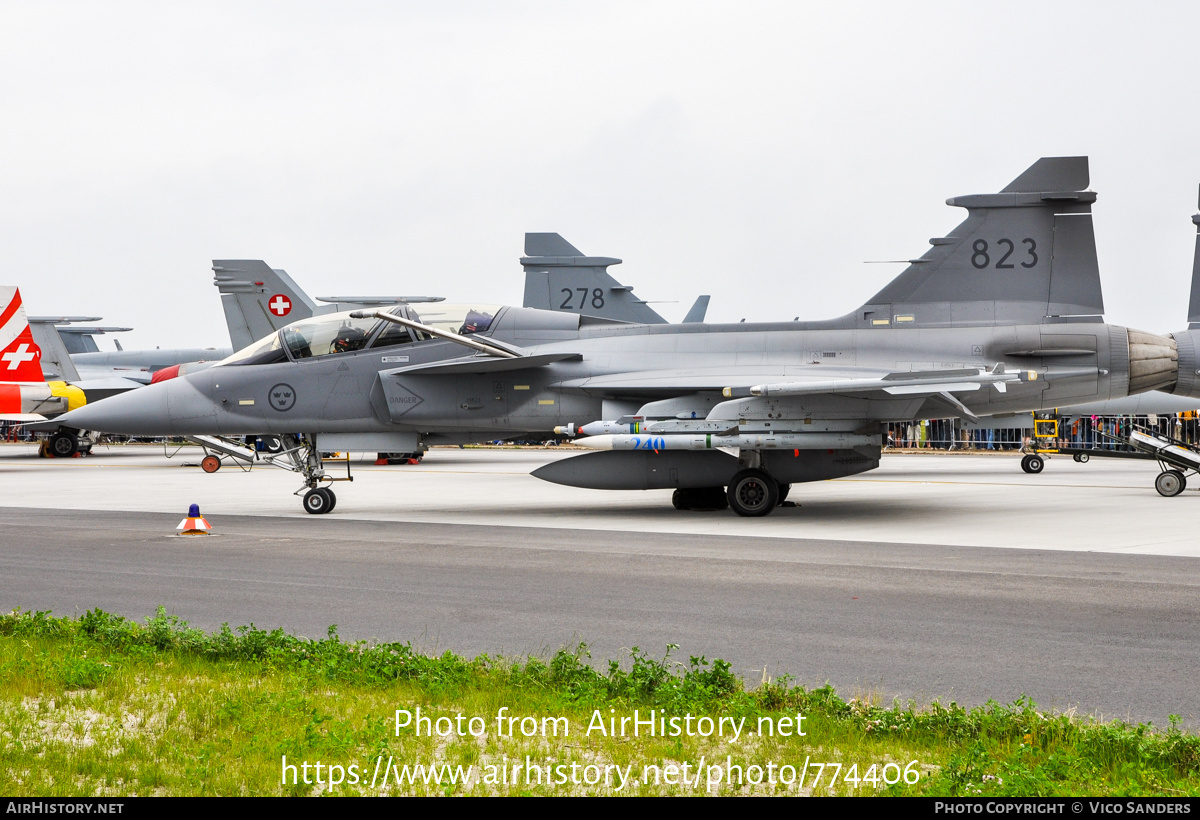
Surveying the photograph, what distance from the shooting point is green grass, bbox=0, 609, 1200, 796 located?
368cm

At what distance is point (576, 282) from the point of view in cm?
2673

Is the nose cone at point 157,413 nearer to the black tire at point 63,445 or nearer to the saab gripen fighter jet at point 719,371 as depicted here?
the saab gripen fighter jet at point 719,371

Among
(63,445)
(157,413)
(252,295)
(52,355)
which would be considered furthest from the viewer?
(63,445)

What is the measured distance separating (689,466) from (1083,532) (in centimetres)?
496

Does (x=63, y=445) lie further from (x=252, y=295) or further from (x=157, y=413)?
(x=157, y=413)

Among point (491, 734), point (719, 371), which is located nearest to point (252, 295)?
point (719, 371)

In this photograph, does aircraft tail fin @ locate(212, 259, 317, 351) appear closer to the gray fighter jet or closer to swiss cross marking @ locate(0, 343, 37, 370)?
the gray fighter jet

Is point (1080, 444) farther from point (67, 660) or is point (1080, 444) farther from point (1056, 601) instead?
point (67, 660)

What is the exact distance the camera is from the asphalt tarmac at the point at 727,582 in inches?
222

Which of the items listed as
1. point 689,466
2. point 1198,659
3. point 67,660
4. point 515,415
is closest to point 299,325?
point 515,415

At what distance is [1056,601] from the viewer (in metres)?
7.36

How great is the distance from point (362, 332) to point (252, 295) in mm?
13875

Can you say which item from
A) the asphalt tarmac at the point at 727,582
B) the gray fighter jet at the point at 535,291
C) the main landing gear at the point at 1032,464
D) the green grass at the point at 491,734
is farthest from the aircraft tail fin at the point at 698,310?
the green grass at the point at 491,734

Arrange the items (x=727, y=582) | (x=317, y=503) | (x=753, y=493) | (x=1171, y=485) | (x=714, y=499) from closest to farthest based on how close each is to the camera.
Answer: (x=727, y=582), (x=753, y=493), (x=317, y=503), (x=714, y=499), (x=1171, y=485)
